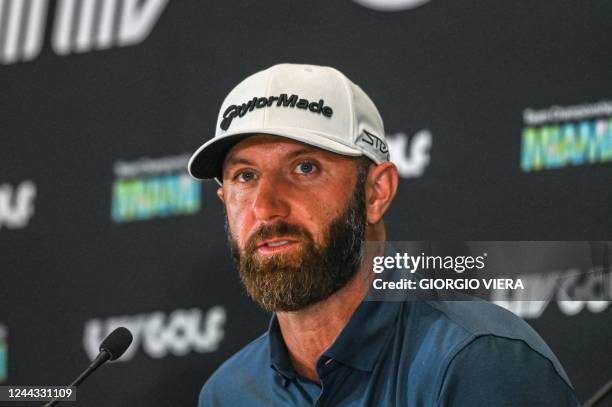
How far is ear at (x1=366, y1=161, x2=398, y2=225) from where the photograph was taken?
55.6 inches

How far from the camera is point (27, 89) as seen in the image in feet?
7.10

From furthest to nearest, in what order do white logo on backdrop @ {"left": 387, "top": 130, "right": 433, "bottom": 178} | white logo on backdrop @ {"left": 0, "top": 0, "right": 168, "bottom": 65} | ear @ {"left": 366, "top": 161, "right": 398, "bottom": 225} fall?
white logo on backdrop @ {"left": 0, "top": 0, "right": 168, "bottom": 65} < white logo on backdrop @ {"left": 387, "top": 130, "right": 433, "bottom": 178} < ear @ {"left": 366, "top": 161, "right": 398, "bottom": 225}

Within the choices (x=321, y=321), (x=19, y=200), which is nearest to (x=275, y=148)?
(x=321, y=321)

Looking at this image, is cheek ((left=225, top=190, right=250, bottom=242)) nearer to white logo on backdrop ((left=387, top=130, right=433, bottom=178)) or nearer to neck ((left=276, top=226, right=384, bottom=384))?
neck ((left=276, top=226, right=384, bottom=384))

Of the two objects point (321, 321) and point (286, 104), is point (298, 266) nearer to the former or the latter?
point (321, 321)

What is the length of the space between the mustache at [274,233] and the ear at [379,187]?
0.47 feet

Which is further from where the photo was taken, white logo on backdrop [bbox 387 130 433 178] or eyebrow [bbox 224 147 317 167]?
white logo on backdrop [bbox 387 130 433 178]

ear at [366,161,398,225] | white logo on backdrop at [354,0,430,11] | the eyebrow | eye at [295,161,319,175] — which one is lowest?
ear at [366,161,398,225]

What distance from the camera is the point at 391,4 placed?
1.93 metres

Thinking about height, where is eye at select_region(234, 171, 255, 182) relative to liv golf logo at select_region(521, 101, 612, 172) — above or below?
below

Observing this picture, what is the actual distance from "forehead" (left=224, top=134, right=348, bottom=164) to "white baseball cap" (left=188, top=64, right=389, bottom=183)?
15mm

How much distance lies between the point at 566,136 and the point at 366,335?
27.0 inches

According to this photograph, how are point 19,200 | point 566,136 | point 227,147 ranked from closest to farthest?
1. point 227,147
2. point 566,136
3. point 19,200

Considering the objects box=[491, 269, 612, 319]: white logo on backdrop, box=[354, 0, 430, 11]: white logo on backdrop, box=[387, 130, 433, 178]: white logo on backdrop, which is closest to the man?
box=[491, 269, 612, 319]: white logo on backdrop
